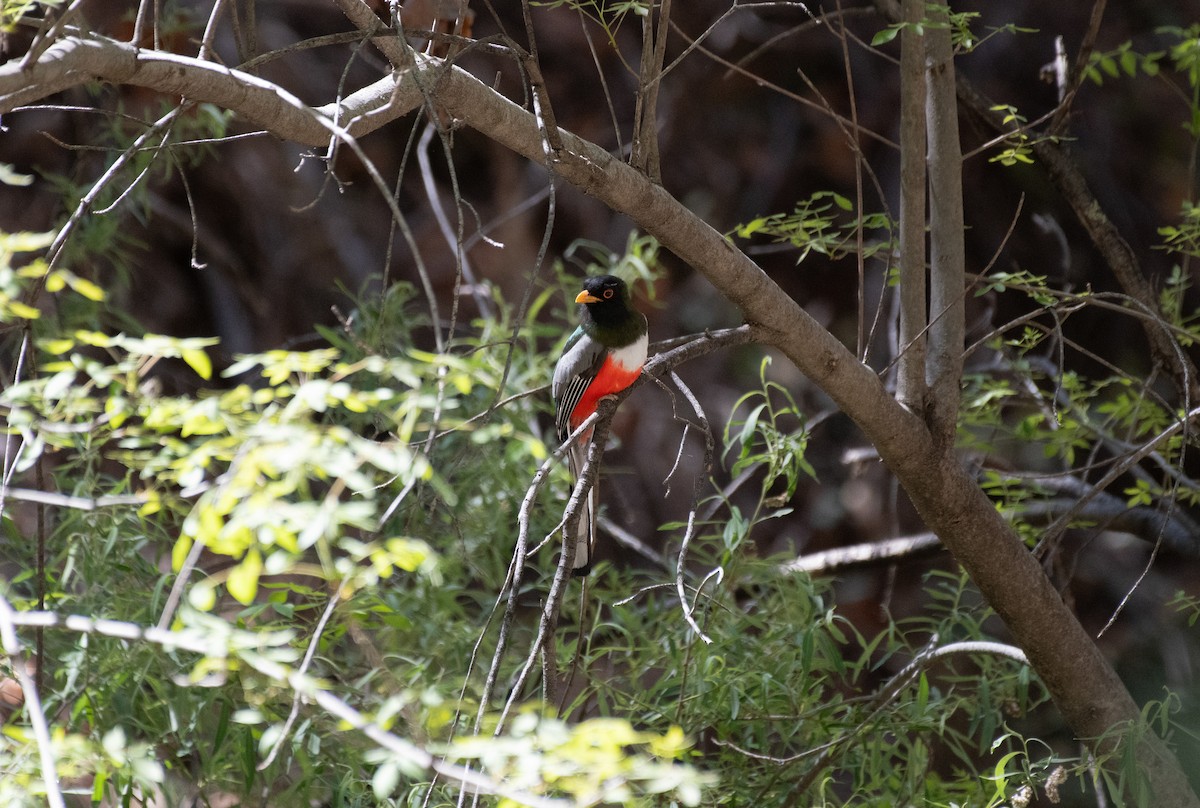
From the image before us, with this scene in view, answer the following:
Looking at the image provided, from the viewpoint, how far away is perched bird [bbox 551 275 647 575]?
2525 millimetres

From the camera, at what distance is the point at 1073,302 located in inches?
78.6

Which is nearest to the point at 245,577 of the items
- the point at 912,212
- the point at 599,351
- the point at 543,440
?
the point at 912,212

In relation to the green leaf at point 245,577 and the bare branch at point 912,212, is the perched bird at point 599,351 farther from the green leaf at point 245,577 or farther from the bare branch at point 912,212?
the green leaf at point 245,577

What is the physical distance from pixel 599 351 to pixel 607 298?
13 cm

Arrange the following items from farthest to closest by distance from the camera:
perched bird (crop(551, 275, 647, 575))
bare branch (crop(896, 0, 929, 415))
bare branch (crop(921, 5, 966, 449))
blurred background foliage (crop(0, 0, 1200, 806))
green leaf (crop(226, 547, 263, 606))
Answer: perched bird (crop(551, 275, 647, 575)) < bare branch (crop(921, 5, 966, 449)) < bare branch (crop(896, 0, 929, 415)) < blurred background foliage (crop(0, 0, 1200, 806)) < green leaf (crop(226, 547, 263, 606))

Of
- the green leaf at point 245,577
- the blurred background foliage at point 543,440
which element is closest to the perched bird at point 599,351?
the blurred background foliage at point 543,440

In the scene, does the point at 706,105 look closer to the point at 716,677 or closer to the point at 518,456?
the point at 518,456

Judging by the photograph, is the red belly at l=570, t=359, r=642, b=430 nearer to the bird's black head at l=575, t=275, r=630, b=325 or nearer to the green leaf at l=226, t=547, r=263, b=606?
the bird's black head at l=575, t=275, r=630, b=325

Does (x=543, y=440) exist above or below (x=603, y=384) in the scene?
below

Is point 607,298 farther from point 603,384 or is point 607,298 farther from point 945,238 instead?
point 945,238

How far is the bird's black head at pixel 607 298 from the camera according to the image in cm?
257

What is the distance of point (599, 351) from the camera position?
2.54 meters

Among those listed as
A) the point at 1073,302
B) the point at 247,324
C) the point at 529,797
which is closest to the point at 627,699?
the point at 1073,302

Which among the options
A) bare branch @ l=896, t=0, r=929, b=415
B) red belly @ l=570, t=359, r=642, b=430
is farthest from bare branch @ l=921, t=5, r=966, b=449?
red belly @ l=570, t=359, r=642, b=430
